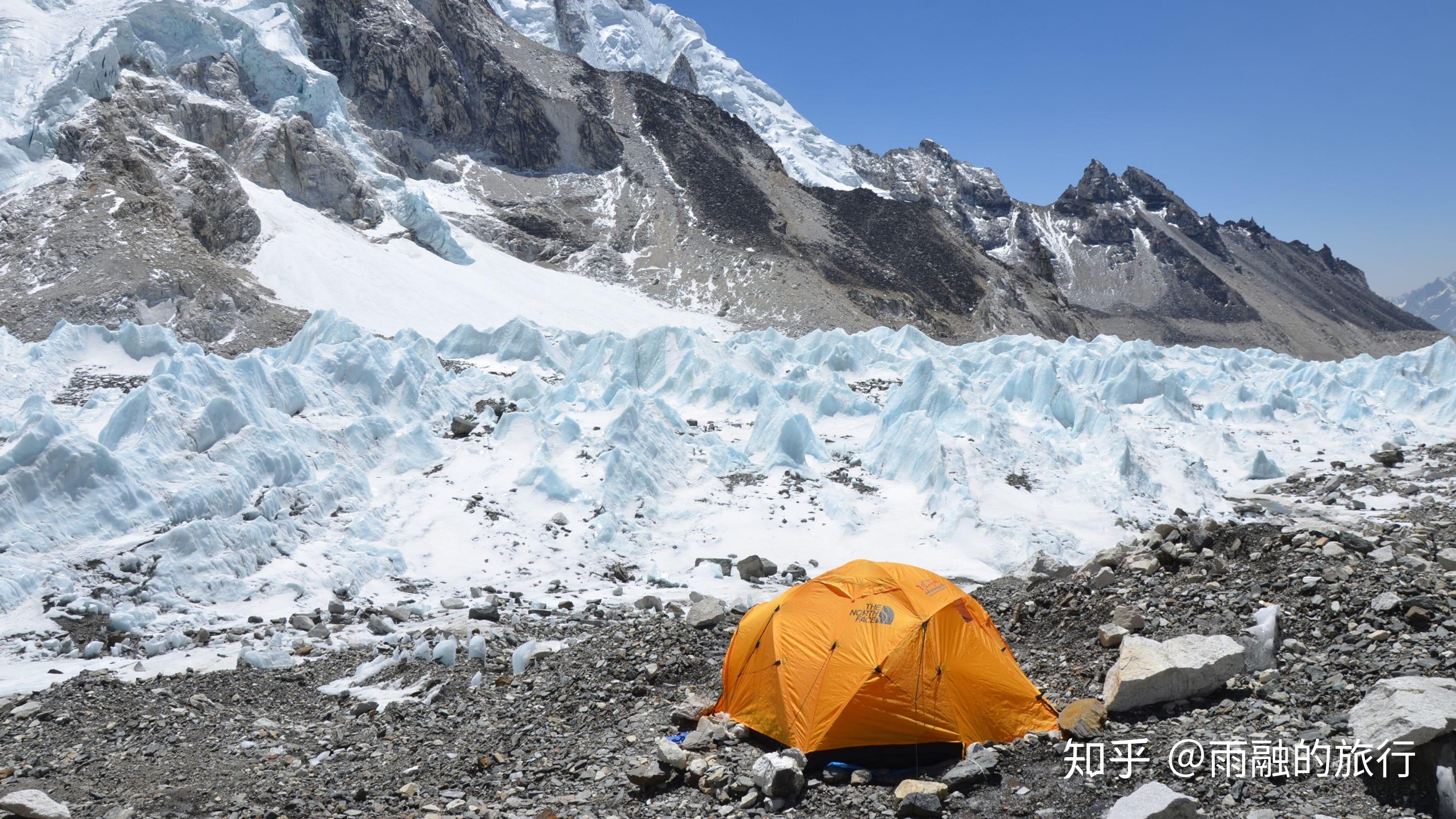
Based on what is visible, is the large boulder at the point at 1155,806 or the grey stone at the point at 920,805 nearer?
the large boulder at the point at 1155,806

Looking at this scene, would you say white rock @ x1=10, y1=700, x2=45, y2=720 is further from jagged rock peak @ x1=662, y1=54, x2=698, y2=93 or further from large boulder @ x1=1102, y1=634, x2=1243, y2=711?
jagged rock peak @ x1=662, y1=54, x2=698, y2=93

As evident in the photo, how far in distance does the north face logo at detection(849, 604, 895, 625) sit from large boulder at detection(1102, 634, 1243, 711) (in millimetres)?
1732

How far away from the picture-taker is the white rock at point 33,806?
5191 millimetres

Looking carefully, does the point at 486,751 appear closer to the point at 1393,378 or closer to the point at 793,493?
the point at 793,493

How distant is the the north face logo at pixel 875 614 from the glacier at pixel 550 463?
5.54 m

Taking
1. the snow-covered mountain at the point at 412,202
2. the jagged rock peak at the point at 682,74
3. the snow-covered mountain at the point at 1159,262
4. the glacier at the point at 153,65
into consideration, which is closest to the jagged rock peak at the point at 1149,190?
the snow-covered mountain at the point at 1159,262

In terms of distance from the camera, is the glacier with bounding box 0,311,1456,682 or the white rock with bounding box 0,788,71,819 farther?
the glacier with bounding box 0,311,1456,682

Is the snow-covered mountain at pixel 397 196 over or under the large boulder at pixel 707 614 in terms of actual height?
over

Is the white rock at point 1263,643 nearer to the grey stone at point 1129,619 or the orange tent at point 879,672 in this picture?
the grey stone at point 1129,619

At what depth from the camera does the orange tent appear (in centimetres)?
616

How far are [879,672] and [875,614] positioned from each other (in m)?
0.58

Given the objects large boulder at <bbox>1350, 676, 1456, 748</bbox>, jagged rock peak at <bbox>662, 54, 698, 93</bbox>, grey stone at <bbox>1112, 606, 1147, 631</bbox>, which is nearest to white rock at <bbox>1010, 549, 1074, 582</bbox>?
grey stone at <bbox>1112, 606, 1147, 631</bbox>

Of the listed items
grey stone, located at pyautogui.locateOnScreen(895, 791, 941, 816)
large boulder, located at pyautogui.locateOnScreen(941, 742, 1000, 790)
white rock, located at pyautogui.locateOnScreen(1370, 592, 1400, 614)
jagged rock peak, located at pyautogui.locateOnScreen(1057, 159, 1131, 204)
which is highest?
jagged rock peak, located at pyautogui.locateOnScreen(1057, 159, 1131, 204)

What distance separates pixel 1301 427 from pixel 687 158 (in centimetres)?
6021
